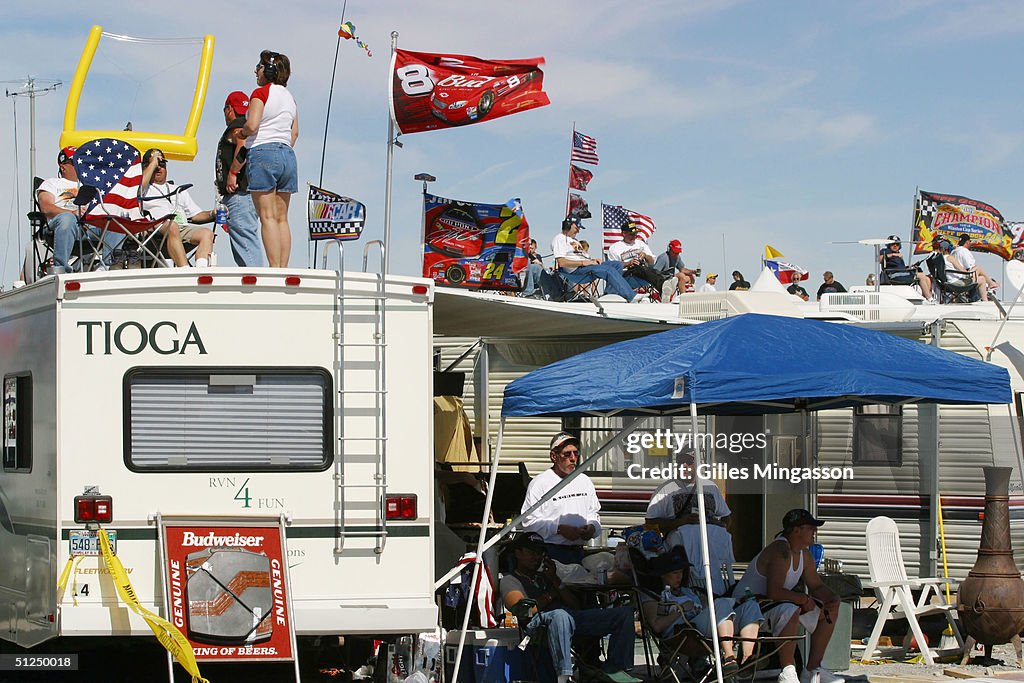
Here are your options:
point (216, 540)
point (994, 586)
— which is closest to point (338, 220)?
point (216, 540)

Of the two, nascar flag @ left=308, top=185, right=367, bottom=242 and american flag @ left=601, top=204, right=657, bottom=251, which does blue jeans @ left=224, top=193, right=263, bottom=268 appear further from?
american flag @ left=601, top=204, right=657, bottom=251

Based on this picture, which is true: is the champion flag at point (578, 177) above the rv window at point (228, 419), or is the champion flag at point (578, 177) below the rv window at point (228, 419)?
above

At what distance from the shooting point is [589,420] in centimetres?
1174

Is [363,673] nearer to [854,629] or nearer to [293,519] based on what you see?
[293,519]

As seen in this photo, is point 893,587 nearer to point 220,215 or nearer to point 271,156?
→ point 271,156

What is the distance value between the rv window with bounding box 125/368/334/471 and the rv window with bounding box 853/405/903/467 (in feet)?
17.7

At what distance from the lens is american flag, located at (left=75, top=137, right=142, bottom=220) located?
9641mm

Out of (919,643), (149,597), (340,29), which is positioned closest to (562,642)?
(149,597)

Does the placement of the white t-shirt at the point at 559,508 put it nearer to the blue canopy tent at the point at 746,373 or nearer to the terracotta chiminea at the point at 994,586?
the blue canopy tent at the point at 746,373

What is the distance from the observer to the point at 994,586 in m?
9.91

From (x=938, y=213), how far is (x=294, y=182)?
1153 centimetres

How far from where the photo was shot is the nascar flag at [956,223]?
731 inches

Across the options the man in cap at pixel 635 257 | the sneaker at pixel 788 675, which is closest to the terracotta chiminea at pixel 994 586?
the sneaker at pixel 788 675

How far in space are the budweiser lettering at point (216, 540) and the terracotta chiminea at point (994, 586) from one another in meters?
5.23
